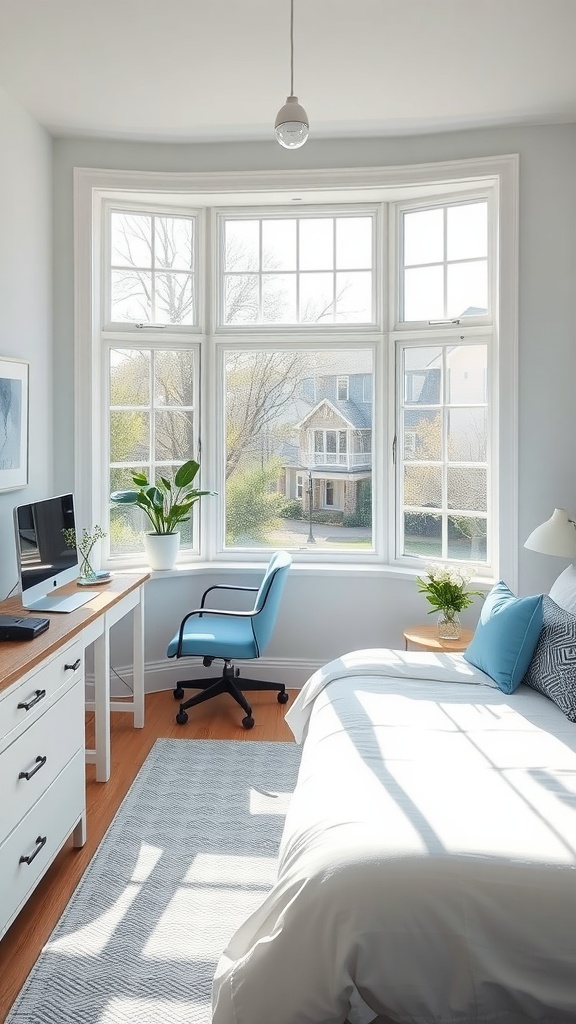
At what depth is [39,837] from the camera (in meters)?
Answer: 2.21

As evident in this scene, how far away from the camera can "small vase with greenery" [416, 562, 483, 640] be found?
11.9 ft

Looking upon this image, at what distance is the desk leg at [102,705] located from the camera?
10.0 ft

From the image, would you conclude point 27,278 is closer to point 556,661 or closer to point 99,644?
point 99,644

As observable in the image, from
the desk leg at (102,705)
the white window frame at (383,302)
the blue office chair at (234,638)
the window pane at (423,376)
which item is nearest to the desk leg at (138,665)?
the blue office chair at (234,638)

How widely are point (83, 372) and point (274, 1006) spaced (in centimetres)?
328

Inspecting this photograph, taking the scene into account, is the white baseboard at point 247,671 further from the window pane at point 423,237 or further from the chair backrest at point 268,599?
the window pane at point 423,237

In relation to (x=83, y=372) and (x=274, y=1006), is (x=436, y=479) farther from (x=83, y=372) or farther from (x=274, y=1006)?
(x=274, y=1006)

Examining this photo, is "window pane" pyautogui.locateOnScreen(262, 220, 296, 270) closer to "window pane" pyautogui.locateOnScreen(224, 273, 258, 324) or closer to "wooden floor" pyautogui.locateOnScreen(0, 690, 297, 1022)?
"window pane" pyautogui.locateOnScreen(224, 273, 258, 324)

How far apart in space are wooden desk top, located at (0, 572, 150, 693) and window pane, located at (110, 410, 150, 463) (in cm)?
82

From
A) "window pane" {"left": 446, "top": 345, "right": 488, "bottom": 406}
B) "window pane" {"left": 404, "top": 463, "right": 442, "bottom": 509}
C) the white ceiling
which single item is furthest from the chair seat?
the white ceiling

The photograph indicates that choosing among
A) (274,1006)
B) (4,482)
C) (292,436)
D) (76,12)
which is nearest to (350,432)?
(292,436)

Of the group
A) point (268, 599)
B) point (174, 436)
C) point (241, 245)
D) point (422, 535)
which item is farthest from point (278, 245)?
point (268, 599)

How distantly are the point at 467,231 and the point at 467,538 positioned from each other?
1.74 meters

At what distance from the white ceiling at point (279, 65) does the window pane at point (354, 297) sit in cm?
77
